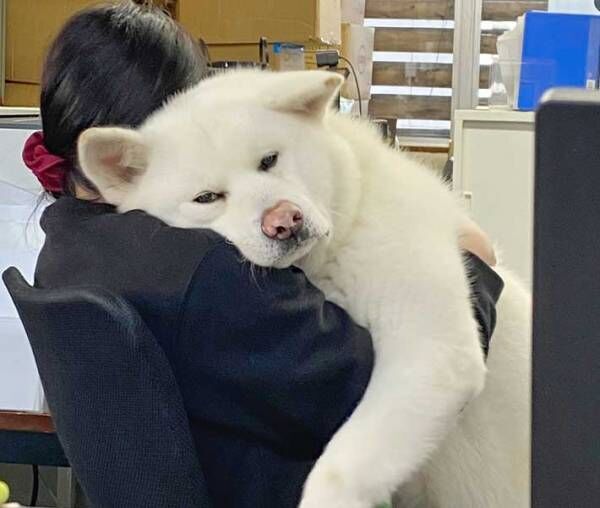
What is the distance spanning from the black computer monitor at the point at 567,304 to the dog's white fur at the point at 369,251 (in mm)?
507

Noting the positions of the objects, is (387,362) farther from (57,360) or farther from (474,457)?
(57,360)

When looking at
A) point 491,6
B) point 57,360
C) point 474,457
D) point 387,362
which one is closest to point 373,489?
point 387,362

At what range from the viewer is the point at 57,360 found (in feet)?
3.14

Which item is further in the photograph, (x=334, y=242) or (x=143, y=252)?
(x=334, y=242)

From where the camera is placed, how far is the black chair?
2.98 ft

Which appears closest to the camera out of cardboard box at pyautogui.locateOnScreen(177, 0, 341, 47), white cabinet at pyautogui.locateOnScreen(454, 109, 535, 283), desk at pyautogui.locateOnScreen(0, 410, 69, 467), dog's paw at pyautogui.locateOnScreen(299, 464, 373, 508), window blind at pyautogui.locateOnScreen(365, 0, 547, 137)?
dog's paw at pyautogui.locateOnScreen(299, 464, 373, 508)

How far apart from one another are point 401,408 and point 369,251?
8.3 inches

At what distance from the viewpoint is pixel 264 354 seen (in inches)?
37.0

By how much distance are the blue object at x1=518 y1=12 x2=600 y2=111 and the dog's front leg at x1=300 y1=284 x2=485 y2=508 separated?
2.09 meters

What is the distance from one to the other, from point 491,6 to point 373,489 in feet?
15.6

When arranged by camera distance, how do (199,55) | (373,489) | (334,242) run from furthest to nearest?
(199,55) → (334,242) → (373,489)

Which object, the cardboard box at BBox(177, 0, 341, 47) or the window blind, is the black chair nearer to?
the cardboard box at BBox(177, 0, 341, 47)

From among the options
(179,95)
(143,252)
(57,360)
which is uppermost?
(179,95)

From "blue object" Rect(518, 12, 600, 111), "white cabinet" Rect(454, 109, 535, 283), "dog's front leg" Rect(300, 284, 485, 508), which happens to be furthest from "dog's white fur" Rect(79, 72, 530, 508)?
"blue object" Rect(518, 12, 600, 111)
